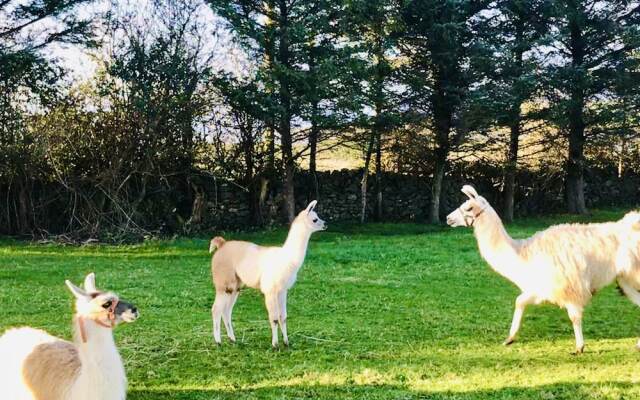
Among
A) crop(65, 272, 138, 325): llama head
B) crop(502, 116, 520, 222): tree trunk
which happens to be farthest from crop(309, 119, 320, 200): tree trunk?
crop(65, 272, 138, 325): llama head

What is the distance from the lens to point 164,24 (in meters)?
19.8

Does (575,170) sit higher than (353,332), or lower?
higher

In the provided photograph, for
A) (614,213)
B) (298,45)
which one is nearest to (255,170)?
(298,45)

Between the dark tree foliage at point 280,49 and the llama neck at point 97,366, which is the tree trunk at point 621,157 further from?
the llama neck at point 97,366

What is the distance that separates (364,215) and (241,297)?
44.3ft

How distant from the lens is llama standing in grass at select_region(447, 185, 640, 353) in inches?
266

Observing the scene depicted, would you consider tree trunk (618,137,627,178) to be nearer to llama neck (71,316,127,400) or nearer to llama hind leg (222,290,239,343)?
llama hind leg (222,290,239,343)

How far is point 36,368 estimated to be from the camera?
446 cm

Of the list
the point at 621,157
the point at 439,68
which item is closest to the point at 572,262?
the point at 439,68

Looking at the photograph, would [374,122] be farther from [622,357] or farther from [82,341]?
[82,341]

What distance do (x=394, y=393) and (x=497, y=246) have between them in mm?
2651

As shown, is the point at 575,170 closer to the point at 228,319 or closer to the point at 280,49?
the point at 280,49

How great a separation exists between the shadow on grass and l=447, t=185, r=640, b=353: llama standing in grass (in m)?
1.40

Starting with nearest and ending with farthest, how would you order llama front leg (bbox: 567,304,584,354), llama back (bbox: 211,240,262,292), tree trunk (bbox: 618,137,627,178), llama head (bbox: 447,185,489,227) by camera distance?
llama front leg (bbox: 567,304,584,354) → llama back (bbox: 211,240,262,292) → llama head (bbox: 447,185,489,227) → tree trunk (bbox: 618,137,627,178)
